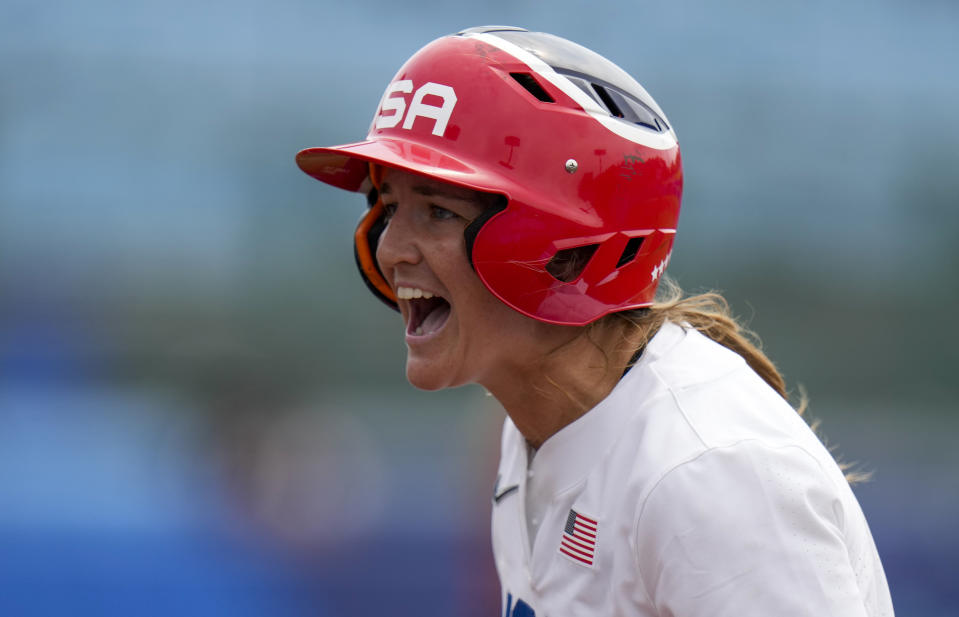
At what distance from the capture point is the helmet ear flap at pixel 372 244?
2.12 metres

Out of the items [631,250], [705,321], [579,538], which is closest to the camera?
[579,538]

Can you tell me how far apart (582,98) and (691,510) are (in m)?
0.82

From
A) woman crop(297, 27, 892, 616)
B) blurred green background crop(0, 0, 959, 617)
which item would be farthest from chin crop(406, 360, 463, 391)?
blurred green background crop(0, 0, 959, 617)

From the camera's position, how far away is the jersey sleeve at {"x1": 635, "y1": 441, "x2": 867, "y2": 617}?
1287 mm

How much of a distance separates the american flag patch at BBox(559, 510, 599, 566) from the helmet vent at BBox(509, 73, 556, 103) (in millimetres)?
786

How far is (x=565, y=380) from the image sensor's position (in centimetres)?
178

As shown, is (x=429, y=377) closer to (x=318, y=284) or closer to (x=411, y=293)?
(x=411, y=293)

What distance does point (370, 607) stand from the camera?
177 inches

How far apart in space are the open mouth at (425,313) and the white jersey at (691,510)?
1.08 feet

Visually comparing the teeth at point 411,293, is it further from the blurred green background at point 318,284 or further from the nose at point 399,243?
the blurred green background at point 318,284

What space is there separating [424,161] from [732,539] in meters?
0.86

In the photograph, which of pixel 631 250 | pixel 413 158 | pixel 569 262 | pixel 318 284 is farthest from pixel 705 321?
pixel 318 284

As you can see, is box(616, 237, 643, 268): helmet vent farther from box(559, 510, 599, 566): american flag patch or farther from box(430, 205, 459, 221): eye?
box(559, 510, 599, 566): american flag patch

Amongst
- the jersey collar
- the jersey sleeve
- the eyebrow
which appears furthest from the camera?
the eyebrow
